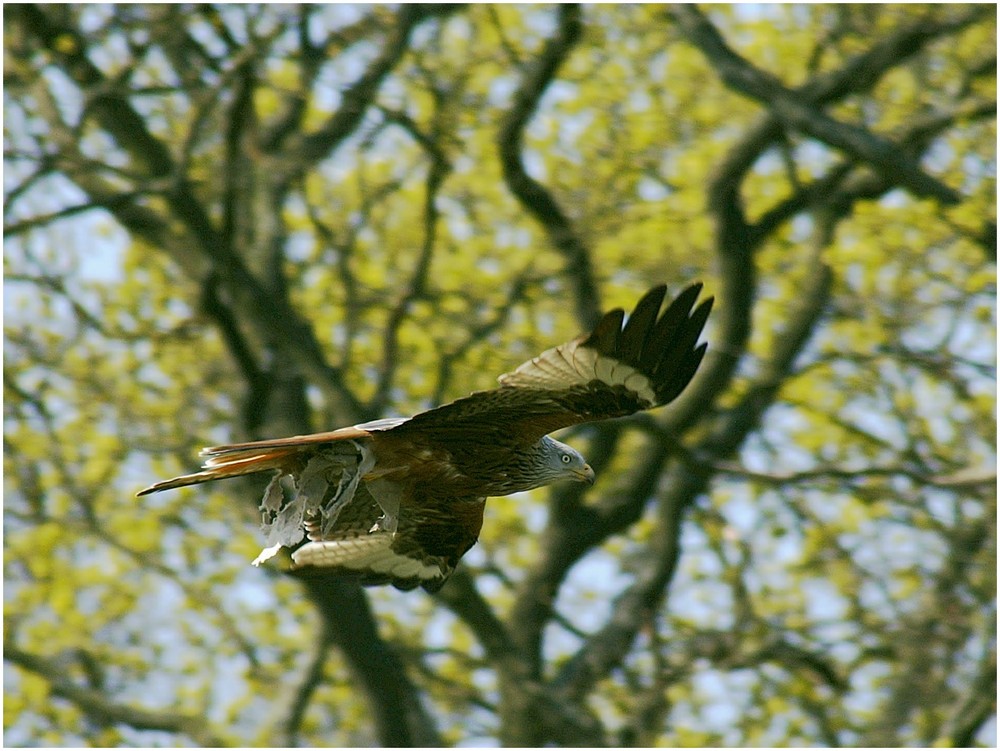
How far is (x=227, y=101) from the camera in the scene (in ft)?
34.7

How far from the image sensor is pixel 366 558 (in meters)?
6.46

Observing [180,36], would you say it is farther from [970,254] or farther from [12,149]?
[970,254]

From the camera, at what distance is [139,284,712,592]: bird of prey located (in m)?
4.79

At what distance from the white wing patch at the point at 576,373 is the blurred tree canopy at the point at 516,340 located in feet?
13.1

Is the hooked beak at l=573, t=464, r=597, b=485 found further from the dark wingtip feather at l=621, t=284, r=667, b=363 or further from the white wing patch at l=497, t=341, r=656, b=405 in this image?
the dark wingtip feather at l=621, t=284, r=667, b=363

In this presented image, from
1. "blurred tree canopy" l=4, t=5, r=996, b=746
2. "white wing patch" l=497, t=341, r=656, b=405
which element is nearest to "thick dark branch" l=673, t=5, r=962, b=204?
"blurred tree canopy" l=4, t=5, r=996, b=746

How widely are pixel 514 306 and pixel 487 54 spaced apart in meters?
2.09

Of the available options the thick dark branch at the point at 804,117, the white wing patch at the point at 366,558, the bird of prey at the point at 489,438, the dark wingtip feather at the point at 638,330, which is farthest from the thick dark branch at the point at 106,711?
the dark wingtip feather at the point at 638,330

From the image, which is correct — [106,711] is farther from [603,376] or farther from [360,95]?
[603,376]

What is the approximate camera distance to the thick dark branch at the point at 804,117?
920cm

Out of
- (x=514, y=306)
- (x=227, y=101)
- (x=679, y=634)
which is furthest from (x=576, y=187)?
(x=679, y=634)

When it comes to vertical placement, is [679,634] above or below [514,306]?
below

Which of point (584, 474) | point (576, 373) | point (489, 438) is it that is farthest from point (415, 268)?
point (576, 373)

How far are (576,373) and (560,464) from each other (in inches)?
22.2
